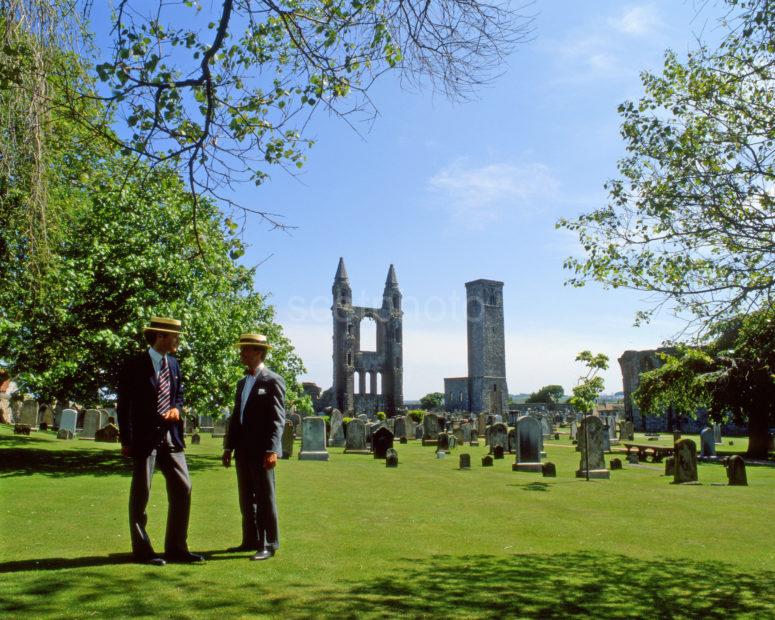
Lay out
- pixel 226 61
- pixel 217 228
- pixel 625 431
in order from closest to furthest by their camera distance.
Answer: pixel 226 61 → pixel 217 228 → pixel 625 431

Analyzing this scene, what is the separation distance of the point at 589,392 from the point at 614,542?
1071cm

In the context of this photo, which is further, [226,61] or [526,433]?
[526,433]

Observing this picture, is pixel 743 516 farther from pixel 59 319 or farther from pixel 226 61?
pixel 59 319

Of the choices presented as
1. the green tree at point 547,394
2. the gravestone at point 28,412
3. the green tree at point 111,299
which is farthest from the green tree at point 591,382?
the green tree at point 547,394

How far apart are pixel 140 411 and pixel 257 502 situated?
1.27 m

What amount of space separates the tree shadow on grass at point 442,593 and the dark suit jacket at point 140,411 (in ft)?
3.12

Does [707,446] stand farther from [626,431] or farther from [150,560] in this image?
[150,560]

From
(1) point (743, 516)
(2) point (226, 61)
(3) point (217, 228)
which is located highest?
(3) point (217, 228)

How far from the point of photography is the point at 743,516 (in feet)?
28.0

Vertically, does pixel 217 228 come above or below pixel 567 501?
above

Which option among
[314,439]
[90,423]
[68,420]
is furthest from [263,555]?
[90,423]

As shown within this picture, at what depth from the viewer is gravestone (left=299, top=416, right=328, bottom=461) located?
16641 mm

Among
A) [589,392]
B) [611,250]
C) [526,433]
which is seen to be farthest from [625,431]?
[611,250]

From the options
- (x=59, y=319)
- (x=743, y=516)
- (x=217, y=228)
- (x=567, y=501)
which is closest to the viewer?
(x=743, y=516)
